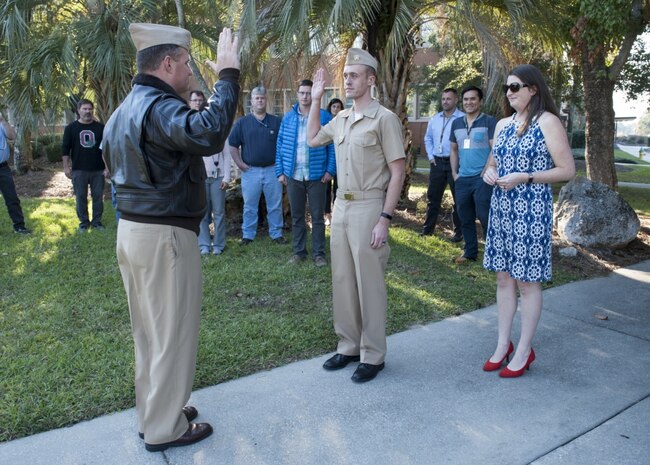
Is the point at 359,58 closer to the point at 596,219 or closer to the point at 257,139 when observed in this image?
the point at 257,139

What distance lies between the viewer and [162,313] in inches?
106

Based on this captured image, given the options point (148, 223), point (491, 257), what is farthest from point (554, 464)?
point (148, 223)

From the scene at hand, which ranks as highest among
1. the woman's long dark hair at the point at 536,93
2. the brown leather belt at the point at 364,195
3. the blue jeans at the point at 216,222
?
the woman's long dark hair at the point at 536,93

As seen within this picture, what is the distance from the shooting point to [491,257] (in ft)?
12.1

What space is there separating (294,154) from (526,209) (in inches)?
132

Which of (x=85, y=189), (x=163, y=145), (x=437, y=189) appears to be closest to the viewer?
(x=163, y=145)

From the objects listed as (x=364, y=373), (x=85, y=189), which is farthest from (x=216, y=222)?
(x=364, y=373)

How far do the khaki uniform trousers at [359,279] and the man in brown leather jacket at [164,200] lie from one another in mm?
1086

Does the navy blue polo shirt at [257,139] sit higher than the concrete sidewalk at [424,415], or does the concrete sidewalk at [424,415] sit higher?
the navy blue polo shirt at [257,139]

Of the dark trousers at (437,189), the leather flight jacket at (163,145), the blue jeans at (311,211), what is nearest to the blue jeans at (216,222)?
the blue jeans at (311,211)

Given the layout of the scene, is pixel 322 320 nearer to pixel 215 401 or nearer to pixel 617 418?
pixel 215 401

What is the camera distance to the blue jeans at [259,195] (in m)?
7.20

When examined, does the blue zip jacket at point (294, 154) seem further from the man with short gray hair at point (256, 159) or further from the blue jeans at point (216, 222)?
the blue jeans at point (216, 222)

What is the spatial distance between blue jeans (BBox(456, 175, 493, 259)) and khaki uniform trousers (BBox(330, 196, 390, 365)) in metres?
3.02
